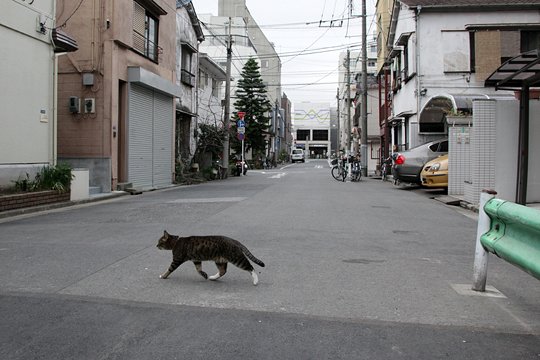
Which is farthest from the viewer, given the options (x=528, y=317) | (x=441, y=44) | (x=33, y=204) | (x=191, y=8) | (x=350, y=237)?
(x=191, y=8)

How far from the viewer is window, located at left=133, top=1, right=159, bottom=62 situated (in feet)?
63.2

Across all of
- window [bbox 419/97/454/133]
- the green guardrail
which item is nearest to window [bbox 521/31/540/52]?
window [bbox 419/97/454/133]

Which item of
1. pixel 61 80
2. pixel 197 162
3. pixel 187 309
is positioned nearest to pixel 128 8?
pixel 61 80

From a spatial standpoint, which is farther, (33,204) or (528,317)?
(33,204)

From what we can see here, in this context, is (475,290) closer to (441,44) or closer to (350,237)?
(350,237)

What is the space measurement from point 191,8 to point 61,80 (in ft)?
39.7

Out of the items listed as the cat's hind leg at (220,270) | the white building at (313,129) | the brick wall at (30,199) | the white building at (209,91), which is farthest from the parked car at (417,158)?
the white building at (313,129)

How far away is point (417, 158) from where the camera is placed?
59.5ft

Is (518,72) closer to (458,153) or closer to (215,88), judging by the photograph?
(458,153)

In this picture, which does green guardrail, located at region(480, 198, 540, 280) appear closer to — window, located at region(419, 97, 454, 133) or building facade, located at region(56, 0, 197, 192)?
building facade, located at region(56, 0, 197, 192)

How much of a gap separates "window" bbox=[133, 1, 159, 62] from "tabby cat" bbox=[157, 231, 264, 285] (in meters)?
15.0

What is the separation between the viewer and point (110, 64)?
55.4 feet

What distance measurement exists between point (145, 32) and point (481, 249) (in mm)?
17892

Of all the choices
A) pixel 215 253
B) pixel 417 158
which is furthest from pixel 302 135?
pixel 215 253
